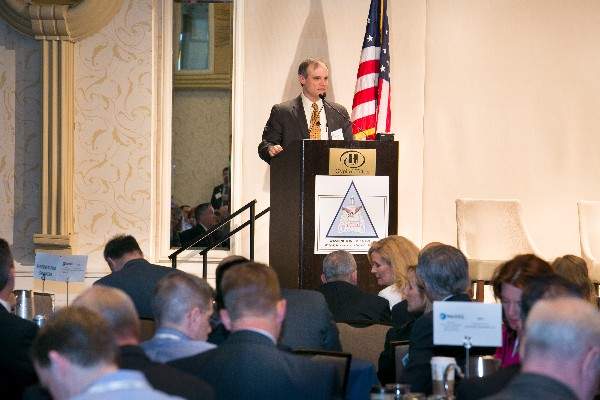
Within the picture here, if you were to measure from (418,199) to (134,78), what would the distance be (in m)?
2.74

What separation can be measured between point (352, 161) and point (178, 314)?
3.18 m

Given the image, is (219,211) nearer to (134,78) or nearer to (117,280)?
(134,78)

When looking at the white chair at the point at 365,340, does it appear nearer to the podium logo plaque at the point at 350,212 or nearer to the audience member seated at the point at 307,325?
the audience member seated at the point at 307,325

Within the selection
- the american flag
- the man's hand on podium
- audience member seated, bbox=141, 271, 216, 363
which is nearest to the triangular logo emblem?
the man's hand on podium

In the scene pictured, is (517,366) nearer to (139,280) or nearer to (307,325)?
(307,325)

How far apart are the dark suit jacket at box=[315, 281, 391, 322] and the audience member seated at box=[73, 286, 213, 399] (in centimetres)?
240

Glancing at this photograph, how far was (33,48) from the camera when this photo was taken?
884 centimetres

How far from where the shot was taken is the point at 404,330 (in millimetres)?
4508

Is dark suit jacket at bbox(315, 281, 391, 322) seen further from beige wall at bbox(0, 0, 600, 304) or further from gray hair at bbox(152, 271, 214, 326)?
beige wall at bbox(0, 0, 600, 304)

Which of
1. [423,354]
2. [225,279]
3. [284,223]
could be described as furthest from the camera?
[284,223]

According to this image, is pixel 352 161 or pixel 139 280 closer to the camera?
pixel 139 280

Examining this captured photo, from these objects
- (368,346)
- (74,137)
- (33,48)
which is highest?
(33,48)

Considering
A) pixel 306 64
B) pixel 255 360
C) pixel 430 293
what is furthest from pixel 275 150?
pixel 255 360

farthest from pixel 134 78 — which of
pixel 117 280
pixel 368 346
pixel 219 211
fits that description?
pixel 368 346
